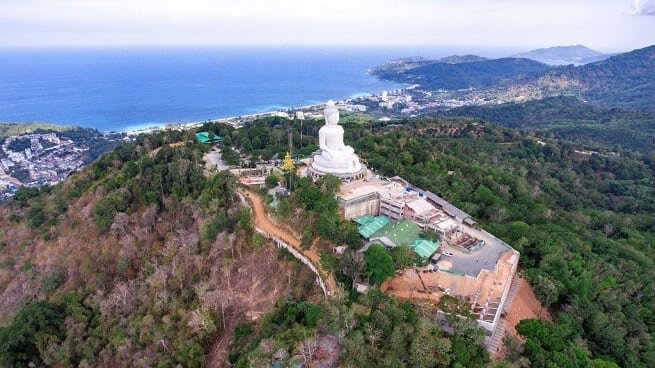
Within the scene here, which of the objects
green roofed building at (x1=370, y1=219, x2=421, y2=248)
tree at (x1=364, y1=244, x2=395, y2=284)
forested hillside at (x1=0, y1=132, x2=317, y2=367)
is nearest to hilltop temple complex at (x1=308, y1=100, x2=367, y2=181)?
green roofed building at (x1=370, y1=219, x2=421, y2=248)

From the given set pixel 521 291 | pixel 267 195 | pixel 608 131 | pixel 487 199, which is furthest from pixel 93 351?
pixel 608 131

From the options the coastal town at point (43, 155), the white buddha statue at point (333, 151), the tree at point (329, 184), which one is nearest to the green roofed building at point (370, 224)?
the tree at point (329, 184)

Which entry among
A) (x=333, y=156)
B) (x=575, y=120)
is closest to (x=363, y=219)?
(x=333, y=156)

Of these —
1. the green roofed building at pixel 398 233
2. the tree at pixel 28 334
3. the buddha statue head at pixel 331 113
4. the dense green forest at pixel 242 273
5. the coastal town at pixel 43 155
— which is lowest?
the coastal town at pixel 43 155

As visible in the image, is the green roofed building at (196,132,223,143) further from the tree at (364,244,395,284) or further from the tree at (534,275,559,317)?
the tree at (534,275,559,317)

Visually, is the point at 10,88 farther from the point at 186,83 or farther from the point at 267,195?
the point at 267,195

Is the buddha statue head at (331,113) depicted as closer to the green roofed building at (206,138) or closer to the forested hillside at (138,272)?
the forested hillside at (138,272)
